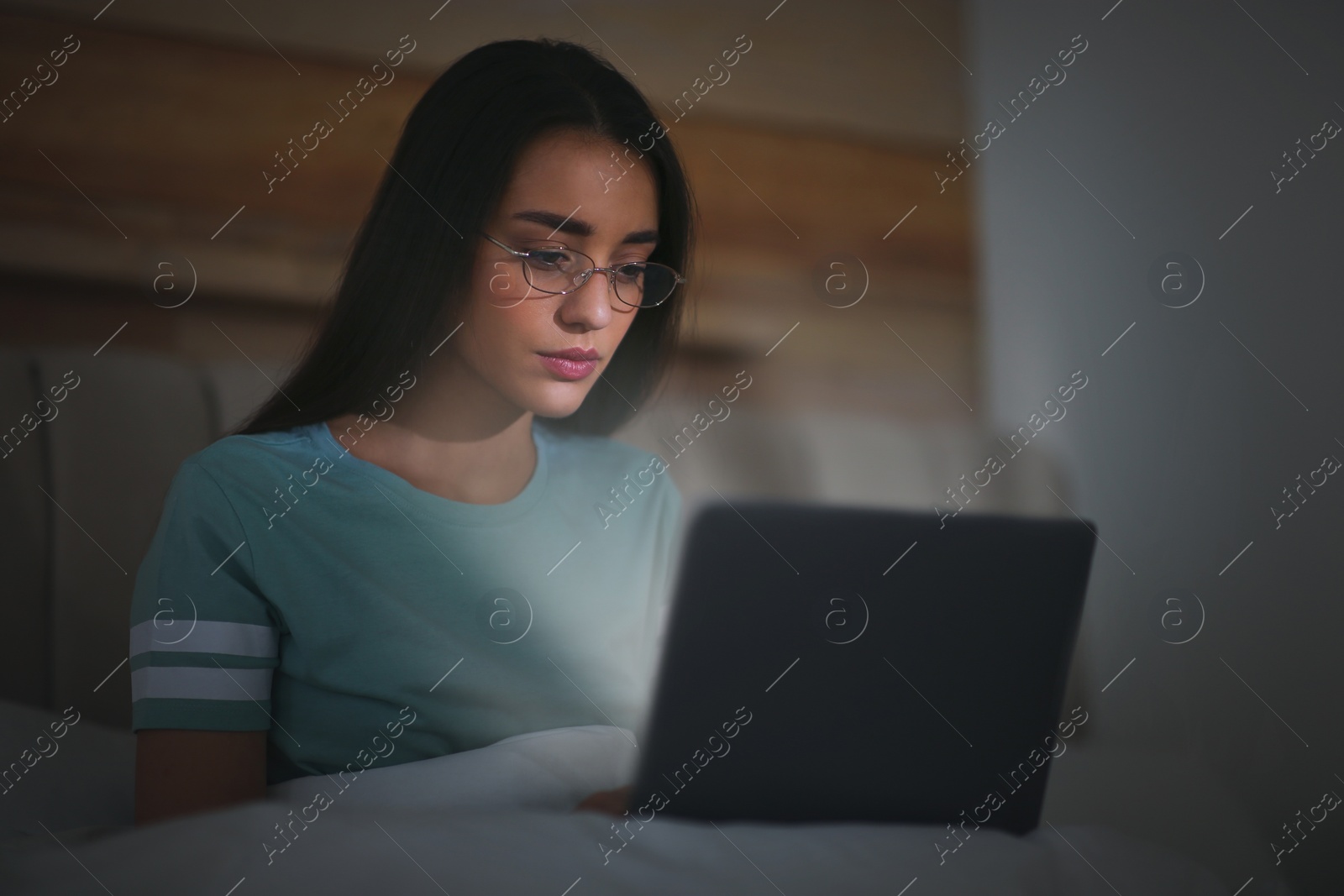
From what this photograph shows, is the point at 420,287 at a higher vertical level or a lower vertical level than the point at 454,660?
higher

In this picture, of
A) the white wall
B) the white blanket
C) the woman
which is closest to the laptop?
the white blanket

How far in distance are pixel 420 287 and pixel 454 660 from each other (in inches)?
10.8

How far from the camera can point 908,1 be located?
90cm

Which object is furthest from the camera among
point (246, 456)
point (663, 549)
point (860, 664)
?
point (663, 549)

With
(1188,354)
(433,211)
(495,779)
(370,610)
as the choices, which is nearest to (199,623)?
(370,610)

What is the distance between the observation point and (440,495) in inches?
29.4

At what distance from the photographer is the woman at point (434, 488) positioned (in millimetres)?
650

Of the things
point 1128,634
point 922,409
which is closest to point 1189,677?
point 1128,634

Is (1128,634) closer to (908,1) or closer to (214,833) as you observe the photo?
(908,1)

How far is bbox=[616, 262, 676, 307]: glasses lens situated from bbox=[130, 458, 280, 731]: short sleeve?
316 millimetres

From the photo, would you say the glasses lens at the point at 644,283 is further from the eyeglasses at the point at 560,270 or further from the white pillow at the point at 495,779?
the white pillow at the point at 495,779

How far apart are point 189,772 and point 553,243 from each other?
424 mm

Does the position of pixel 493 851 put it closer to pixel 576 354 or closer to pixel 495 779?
pixel 495 779

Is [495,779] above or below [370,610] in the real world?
below
